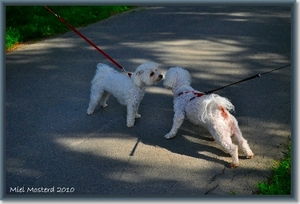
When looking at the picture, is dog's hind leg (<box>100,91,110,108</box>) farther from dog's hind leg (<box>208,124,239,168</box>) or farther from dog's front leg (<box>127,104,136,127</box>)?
dog's hind leg (<box>208,124,239,168</box>)

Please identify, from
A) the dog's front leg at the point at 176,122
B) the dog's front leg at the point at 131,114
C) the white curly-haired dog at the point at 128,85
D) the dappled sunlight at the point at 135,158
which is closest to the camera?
the dappled sunlight at the point at 135,158

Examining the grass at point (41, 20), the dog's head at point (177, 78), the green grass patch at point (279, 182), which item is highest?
the grass at point (41, 20)

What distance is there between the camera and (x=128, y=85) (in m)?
5.00

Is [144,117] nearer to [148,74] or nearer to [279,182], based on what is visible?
[148,74]

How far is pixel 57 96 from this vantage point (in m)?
6.18

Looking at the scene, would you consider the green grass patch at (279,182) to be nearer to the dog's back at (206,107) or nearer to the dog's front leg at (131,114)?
the dog's back at (206,107)

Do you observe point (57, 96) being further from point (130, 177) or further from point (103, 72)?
point (130, 177)

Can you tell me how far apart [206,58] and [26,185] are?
4.56m

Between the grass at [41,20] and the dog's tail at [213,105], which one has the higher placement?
the grass at [41,20]

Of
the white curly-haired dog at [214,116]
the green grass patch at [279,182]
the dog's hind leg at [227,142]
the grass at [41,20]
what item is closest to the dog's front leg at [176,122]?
the white curly-haired dog at [214,116]

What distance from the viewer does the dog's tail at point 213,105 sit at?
412 cm

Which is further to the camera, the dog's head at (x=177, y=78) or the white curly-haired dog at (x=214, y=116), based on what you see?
the dog's head at (x=177, y=78)

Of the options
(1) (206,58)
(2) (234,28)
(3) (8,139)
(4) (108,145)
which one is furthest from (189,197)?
(2) (234,28)

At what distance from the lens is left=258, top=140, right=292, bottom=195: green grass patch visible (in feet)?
12.4
